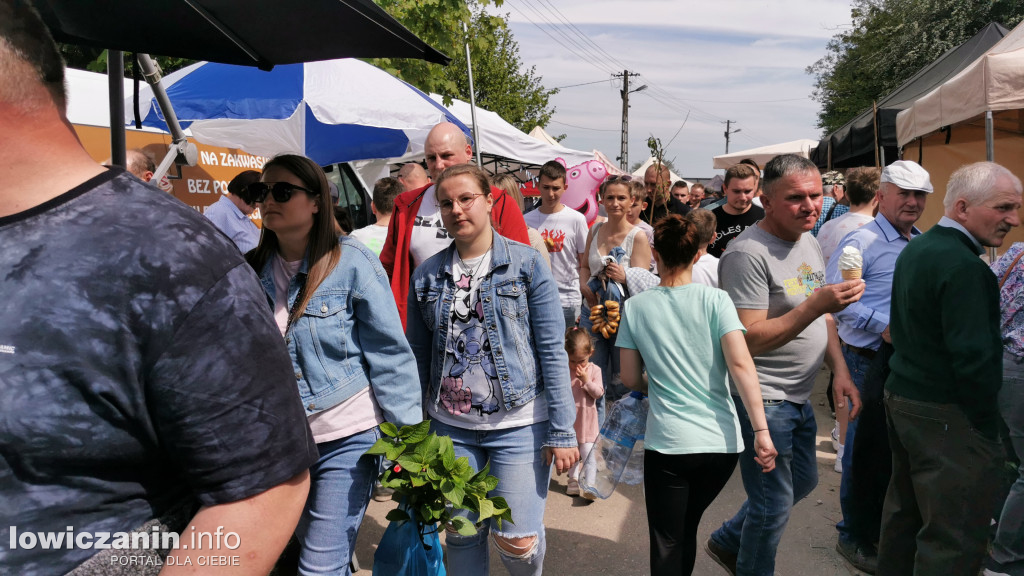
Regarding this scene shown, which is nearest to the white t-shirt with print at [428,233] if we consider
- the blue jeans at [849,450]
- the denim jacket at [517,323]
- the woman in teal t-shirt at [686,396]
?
the denim jacket at [517,323]

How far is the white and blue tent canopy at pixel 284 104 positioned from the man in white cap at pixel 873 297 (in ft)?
10.5

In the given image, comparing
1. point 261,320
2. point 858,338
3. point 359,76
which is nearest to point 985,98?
point 858,338

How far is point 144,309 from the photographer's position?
956 mm

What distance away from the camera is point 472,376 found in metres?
2.88

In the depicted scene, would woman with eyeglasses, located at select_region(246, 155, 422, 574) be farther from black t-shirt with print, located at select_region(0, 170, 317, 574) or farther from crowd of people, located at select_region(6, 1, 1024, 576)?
black t-shirt with print, located at select_region(0, 170, 317, 574)

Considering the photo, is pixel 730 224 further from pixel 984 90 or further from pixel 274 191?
pixel 274 191

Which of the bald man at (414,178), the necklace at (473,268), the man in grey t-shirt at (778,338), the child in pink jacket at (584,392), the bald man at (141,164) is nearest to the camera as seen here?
the necklace at (473,268)

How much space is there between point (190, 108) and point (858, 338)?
15.5ft

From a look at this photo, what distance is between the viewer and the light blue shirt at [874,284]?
13.0 feet

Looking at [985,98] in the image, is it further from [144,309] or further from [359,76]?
[144,309]

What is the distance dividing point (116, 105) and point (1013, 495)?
4474 mm

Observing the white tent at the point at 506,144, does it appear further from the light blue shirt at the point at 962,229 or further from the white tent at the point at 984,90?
the light blue shirt at the point at 962,229

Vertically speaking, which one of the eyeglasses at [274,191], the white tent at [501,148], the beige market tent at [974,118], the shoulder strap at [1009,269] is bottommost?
the shoulder strap at [1009,269]

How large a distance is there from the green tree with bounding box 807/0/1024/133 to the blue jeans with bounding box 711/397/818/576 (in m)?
18.4
